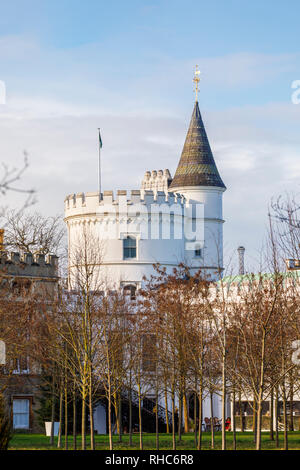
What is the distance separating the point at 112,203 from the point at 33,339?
30558 mm

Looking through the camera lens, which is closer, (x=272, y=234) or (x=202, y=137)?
(x=272, y=234)

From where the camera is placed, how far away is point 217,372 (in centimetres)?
3953

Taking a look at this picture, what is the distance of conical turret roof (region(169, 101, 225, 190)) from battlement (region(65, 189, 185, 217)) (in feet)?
14.5

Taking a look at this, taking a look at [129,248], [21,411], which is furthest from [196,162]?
[21,411]

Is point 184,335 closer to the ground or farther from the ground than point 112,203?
closer to the ground

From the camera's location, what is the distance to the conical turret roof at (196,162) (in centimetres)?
7456

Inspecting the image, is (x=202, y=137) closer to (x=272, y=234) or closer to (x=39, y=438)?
(x=39, y=438)

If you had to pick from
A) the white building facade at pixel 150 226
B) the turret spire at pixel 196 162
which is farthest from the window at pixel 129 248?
the turret spire at pixel 196 162

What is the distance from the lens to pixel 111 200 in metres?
69.0

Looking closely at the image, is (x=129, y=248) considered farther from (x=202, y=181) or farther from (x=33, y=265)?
(x=33, y=265)

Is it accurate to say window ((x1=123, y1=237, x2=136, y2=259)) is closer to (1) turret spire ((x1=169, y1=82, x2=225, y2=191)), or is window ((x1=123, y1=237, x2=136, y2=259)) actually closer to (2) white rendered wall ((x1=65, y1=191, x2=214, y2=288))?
(2) white rendered wall ((x1=65, y1=191, x2=214, y2=288))

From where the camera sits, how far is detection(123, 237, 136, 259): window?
68312mm

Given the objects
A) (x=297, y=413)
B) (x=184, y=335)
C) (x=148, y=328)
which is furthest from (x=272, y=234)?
(x=297, y=413)

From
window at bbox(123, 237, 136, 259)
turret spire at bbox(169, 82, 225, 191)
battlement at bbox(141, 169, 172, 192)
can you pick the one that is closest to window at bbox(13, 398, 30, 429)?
window at bbox(123, 237, 136, 259)
